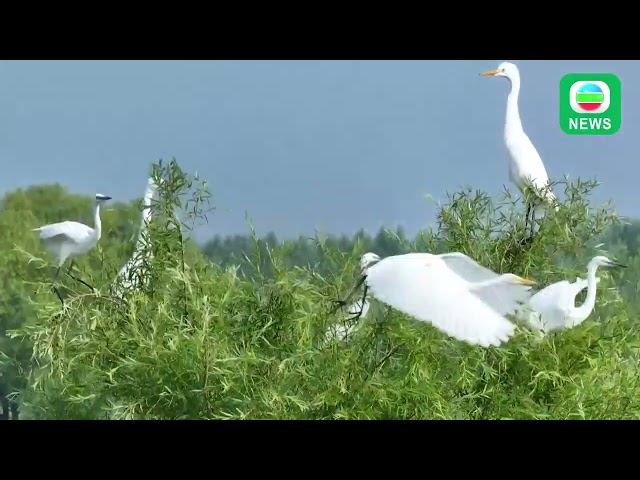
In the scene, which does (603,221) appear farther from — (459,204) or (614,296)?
(459,204)

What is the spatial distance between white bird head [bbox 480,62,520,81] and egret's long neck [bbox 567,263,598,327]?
626 mm

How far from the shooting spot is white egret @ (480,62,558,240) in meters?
2.55

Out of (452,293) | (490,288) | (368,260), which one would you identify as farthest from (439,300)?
(368,260)

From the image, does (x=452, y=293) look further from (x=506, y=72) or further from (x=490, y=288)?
(x=506, y=72)

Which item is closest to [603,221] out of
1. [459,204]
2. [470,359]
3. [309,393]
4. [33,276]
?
[459,204]

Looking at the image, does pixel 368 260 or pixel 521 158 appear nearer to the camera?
pixel 368 260

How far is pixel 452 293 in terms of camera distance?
2.11 m

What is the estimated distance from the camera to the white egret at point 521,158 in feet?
8.38

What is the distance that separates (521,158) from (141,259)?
1176mm

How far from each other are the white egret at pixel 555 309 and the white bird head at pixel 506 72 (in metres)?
0.68

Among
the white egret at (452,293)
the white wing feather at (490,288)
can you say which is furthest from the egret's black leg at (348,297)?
the white wing feather at (490,288)

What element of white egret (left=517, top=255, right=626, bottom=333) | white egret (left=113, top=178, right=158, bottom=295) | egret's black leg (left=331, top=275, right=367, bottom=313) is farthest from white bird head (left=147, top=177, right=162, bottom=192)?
white egret (left=517, top=255, right=626, bottom=333)

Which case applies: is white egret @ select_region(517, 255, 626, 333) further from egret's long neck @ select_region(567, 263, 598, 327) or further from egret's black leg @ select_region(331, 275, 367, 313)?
egret's black leg @ select_region(331, 275, 367, 313)

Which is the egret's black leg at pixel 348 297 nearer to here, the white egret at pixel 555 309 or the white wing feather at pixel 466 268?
the white wing feather at pixel 466 268
